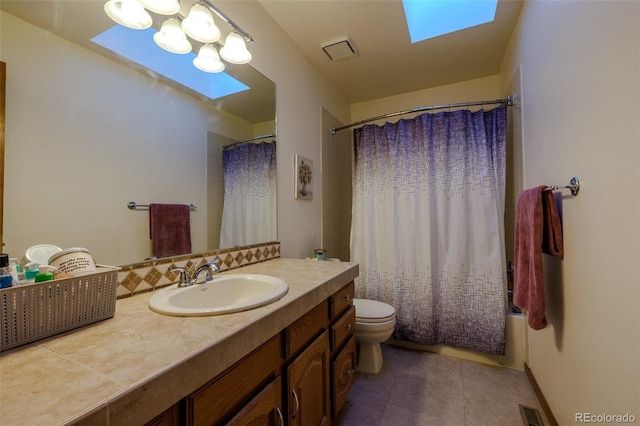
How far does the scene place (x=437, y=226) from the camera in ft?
7.08

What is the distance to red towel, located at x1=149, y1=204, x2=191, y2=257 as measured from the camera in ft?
3.58

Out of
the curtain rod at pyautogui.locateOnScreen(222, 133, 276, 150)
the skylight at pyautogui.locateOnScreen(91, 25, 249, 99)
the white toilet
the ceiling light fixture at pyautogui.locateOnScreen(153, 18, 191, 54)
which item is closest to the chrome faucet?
the curtain rod at pyautogui.locateOnScreen(222, 133, 276, 150)

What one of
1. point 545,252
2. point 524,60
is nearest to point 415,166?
point 524,60

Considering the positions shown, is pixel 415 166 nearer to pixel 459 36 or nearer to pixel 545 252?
pixel 459 36

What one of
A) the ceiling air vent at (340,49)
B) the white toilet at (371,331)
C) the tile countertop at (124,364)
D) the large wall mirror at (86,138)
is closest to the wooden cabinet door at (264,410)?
the tile countertop at (124,364)

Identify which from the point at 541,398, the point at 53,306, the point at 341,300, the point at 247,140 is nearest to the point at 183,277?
the point at 53,306

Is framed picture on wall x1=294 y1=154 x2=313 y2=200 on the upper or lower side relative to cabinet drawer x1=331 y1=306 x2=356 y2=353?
upper

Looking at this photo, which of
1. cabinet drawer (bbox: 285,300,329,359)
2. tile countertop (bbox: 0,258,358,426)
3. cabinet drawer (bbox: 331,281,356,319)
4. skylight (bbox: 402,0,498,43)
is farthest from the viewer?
skylight (bbox: 402,0,498,43)

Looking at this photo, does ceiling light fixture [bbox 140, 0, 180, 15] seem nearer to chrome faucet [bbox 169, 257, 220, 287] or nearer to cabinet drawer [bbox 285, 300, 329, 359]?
chrome faucet [bbox 169, 257, 220, 287]

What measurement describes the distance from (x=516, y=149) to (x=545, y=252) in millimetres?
1029

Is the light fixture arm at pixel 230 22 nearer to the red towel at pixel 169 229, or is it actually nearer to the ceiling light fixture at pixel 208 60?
the ceiling light fixture at pixel 208 60

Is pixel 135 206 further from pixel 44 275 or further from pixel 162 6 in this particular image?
pixel 162 6

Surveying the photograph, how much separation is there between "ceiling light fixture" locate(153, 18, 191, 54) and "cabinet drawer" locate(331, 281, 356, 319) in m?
1.30

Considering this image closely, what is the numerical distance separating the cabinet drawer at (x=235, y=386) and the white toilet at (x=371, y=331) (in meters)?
1.05
